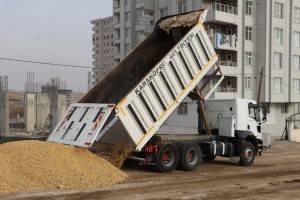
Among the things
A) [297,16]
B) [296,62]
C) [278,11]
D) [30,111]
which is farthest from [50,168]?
[297,16]

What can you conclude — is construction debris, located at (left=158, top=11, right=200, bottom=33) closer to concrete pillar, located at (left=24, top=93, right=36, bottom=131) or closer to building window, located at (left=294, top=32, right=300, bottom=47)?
concrete pillar, located at (left=24, top=93, right=36, bottom=131)

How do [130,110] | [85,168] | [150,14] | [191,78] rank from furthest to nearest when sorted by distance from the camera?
[150,14]
[191,78]
[130,110]
[85,168]

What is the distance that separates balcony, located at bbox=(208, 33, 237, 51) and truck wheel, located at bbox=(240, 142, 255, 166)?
23400mm

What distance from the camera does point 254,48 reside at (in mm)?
45125

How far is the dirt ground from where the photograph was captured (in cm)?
1048

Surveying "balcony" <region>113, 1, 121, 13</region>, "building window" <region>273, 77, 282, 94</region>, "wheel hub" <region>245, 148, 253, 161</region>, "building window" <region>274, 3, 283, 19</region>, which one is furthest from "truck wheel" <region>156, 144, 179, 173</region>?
"balcony" <region>113, 1, 121, 13</region>

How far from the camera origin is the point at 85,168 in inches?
470

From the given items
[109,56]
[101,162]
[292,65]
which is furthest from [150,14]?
[109,56]

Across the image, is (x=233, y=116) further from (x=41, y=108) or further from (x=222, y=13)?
(x=41, y=108)

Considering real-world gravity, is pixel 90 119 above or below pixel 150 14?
below

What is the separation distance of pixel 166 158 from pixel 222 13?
29322 mm

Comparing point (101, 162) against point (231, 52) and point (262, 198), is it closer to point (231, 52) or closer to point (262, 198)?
point (262, 198)

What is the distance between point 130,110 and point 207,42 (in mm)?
4254

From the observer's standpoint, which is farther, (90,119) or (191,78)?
(191,78)
